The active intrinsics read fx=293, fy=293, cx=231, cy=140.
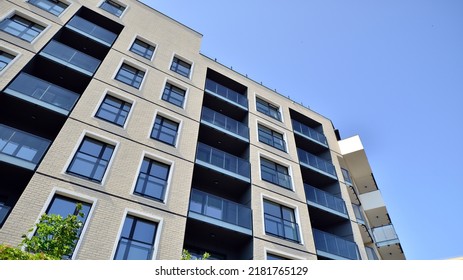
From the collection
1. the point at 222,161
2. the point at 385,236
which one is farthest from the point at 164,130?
the point at 385,236

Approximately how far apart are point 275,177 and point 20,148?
11190 mm

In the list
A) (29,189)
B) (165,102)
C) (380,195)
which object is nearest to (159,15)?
(165,102)

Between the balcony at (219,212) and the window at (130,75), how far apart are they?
6.56 metres

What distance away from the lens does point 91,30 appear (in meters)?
15.7

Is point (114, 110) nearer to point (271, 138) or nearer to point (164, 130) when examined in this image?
point (164, 130)

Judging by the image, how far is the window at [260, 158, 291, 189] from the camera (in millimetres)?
15344

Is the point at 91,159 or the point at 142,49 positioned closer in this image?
the point at 91,159

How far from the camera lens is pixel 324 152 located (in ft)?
68.4

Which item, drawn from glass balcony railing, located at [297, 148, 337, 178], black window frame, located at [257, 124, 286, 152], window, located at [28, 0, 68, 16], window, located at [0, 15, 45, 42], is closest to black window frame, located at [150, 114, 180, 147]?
black window frame, located at [257, 124, 286, 152]

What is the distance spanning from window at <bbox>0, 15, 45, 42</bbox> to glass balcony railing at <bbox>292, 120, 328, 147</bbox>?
51.3 feet

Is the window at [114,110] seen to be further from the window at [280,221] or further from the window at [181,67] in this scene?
the window at [280,221]

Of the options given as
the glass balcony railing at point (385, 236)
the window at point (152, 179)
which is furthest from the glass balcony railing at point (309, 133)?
the window at point (152, 179)
